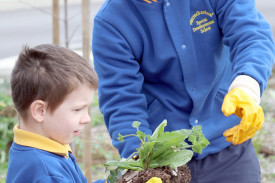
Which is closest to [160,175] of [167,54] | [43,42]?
[167,54]

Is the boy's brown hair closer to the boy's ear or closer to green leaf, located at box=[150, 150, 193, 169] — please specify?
the boy's ear

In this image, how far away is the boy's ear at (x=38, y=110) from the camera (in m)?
1.59

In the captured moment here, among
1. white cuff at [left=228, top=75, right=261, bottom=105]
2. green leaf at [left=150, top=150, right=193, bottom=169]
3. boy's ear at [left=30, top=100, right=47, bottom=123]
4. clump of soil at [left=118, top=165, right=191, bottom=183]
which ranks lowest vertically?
clump of soil at [left=118, top=165, right=191, bottom=183]

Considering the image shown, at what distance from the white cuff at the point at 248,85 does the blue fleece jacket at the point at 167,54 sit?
17 cm

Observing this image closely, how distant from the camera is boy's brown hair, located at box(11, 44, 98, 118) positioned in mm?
1597

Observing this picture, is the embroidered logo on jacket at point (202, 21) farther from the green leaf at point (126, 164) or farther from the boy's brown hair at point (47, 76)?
the green leaf at point (126, 164)

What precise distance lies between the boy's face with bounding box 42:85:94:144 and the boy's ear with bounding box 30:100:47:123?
13 mm

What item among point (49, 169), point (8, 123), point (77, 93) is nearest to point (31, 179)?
point (49, 169)

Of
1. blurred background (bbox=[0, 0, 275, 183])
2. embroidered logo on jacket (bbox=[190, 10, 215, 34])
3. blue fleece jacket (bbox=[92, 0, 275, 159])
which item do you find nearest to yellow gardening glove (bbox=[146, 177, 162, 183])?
blue fleece jacket (bbox=[92, 0, 275, 159])

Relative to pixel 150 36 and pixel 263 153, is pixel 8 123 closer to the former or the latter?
pixel 263 153

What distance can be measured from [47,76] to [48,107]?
98 mm

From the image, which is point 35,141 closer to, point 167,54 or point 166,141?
point 166,141

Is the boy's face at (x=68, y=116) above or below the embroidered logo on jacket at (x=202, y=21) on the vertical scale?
below

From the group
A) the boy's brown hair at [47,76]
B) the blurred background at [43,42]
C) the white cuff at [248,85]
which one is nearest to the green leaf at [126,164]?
the boy's brown hair at [47,76]
